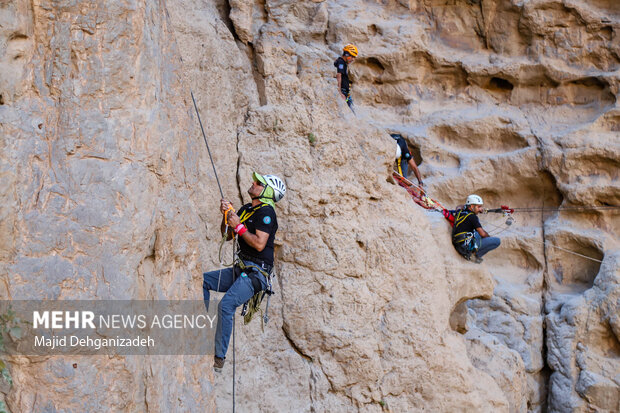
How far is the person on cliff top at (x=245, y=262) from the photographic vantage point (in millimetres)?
5590

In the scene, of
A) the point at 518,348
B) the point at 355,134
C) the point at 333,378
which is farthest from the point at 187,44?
the point at 518,348

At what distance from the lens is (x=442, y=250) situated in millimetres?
8266

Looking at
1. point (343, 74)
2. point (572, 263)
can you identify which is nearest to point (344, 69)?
point (343, 74)

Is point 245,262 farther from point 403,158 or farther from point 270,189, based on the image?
point 403,158

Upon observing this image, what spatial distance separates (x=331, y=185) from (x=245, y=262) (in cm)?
170

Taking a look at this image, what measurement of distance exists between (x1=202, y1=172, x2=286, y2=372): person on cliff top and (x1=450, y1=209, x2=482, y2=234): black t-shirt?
3.50 metres

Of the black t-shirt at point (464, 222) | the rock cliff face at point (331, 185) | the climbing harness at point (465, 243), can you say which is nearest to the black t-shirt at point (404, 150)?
the rock cliff face at point (331, 185)

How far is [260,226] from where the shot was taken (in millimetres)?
5668

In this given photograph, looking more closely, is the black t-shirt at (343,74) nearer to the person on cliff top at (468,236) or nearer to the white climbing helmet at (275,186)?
the person on cliff top at (468,236)

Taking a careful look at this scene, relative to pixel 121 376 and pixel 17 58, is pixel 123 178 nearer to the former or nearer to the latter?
pixel 17 58

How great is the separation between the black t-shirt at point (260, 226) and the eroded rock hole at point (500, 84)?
786 cm

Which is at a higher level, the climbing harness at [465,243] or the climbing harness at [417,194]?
the climbing harness at [417,194]

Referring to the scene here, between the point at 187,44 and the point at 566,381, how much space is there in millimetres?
7602

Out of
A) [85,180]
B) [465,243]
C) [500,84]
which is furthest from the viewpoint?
[500,84]
